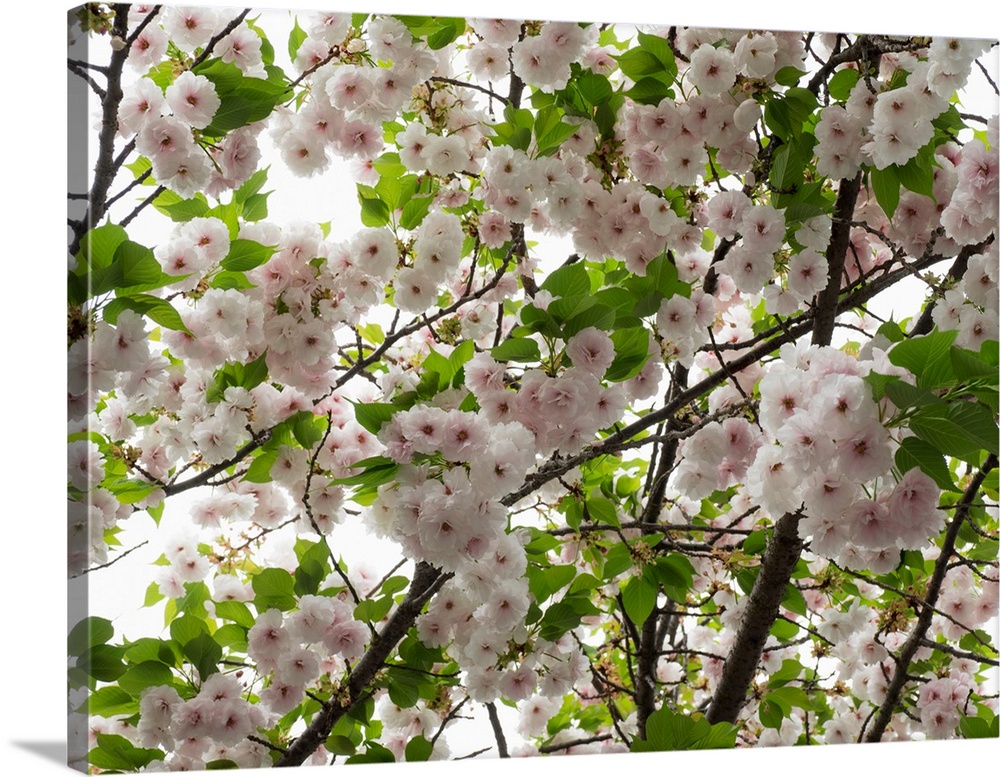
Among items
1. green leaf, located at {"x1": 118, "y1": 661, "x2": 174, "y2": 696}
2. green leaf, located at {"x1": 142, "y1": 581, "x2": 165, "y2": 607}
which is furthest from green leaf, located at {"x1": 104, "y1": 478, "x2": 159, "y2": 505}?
green leaf, located at {"x1": 118, "y1": 661, "x2": 174, "y2": 696}

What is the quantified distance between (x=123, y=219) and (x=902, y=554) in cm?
160

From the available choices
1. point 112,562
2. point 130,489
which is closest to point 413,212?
point 130,489

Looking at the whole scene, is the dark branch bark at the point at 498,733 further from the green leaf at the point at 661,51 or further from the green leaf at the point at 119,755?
the green leaf at the point at 661,51

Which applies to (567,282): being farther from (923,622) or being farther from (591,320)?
(923,622)

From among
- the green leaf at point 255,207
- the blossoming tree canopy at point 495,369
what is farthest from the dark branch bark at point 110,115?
the green leaf at point 255,207

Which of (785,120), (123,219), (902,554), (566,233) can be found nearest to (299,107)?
(123,219)

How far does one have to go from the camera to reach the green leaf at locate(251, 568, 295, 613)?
1821mm

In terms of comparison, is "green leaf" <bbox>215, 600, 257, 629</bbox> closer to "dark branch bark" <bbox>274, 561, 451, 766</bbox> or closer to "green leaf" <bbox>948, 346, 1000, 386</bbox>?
"dark branch bark" <bbox>274, 561, 451, 766</bbox>

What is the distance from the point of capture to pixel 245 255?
69.0 inches

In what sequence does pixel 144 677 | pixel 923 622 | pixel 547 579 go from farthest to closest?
pixel 923 622 → pixel 547 579 → pixel 144 677

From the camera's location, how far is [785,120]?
6.38ft

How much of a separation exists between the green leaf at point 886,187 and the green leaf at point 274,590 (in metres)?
1.26

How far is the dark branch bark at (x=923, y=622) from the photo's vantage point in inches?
84.5

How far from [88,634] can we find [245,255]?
65cm
